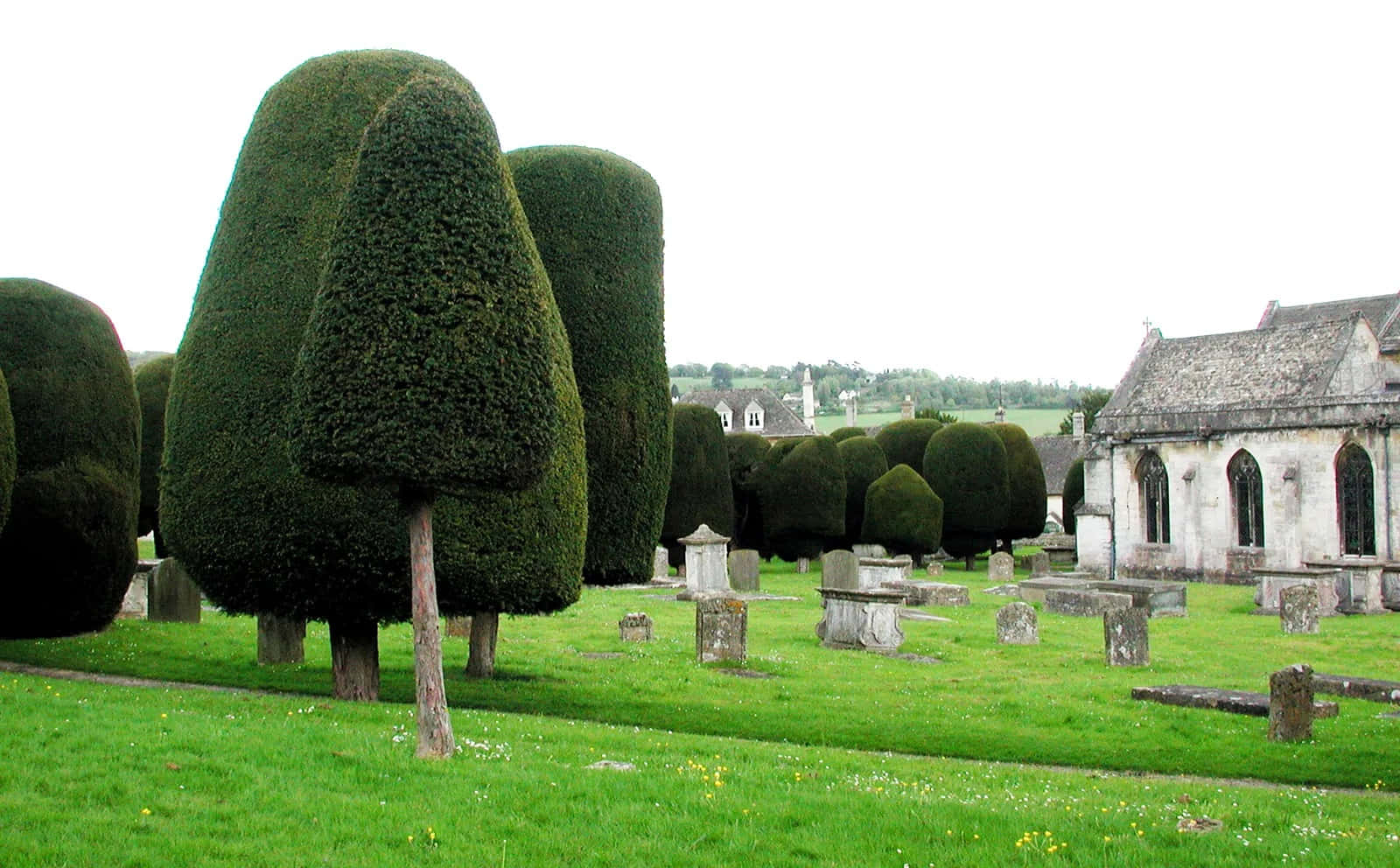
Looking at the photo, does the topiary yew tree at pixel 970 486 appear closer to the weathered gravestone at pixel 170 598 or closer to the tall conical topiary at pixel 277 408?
the weathered gravestone at pixel 170 598

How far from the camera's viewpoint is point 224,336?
13148mm

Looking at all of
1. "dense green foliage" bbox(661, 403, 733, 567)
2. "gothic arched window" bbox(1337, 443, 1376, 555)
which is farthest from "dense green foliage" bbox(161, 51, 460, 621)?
"gothic arched window" bbox(1337, 443, 1376, 555)

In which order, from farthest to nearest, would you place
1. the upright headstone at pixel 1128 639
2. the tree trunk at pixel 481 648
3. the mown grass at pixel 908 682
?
the upright headstone at pixel 1128 639 → the tree trunk at pixel 481 648 → the mown grass at pixel 908 682

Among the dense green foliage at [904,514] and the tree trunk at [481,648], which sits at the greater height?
the dense green foliage at [904,514]

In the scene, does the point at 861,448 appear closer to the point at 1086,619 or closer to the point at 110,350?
the point at 1086,619

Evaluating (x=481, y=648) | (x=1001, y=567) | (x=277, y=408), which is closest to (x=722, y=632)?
(x=481, y=648)

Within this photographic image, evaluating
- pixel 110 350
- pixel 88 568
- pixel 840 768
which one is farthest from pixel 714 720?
pixel 110 350

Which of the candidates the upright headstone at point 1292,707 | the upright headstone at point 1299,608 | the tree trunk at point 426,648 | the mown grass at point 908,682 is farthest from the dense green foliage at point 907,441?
→ the tree trunk at point 426,648

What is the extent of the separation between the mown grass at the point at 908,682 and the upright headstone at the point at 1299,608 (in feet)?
1.99

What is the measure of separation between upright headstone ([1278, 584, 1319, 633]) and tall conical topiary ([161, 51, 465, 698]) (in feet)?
59.4

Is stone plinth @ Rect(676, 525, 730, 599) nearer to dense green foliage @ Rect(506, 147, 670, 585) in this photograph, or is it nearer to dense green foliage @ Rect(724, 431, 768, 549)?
dense green foliage @ Rect(724, 431, 768, 549)

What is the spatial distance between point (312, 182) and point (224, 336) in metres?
1.89

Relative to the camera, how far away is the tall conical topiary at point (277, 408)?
12484mm

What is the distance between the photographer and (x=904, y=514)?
42438 millimetres
